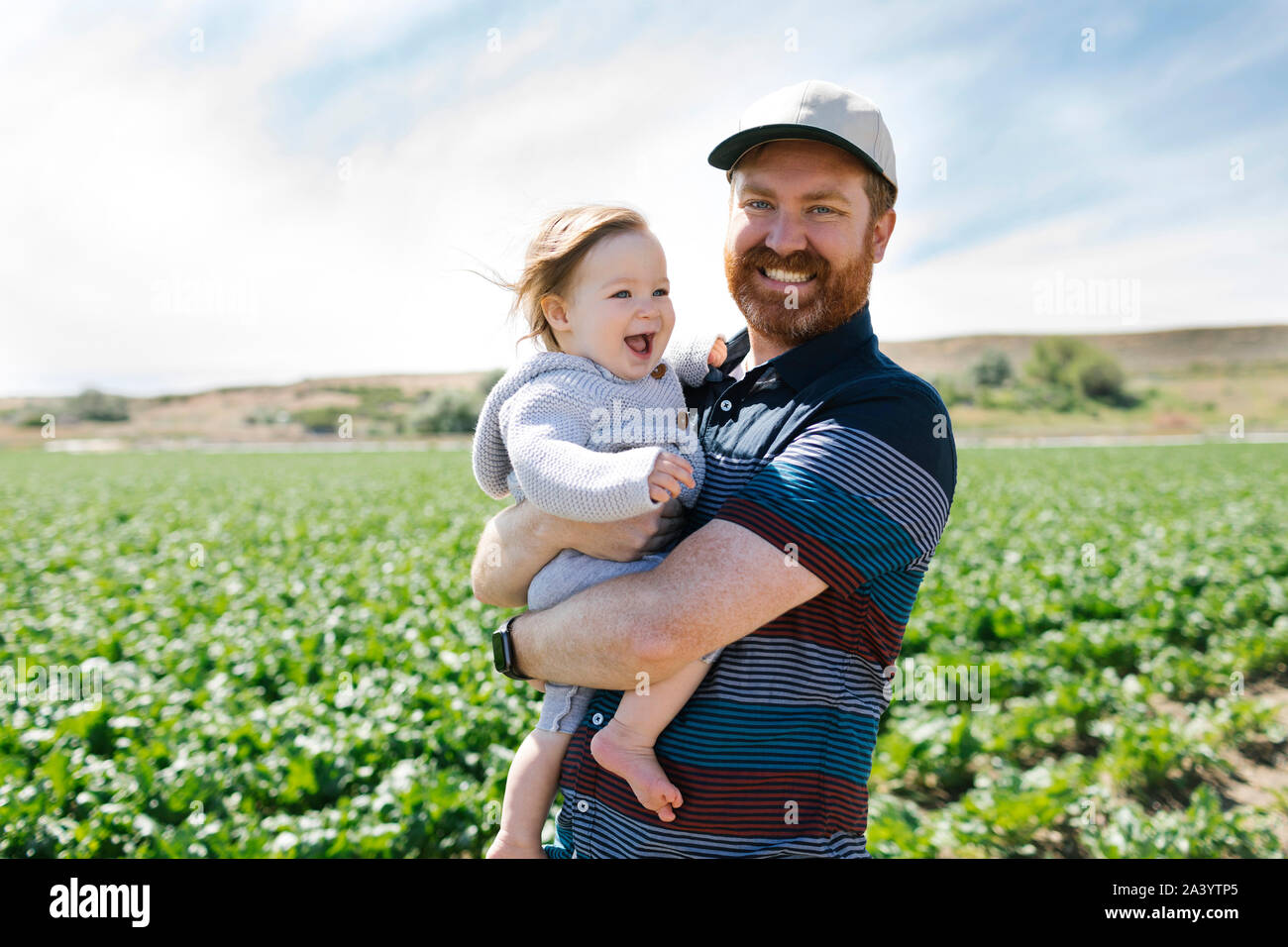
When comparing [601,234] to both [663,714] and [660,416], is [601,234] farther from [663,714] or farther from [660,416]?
[663,714]

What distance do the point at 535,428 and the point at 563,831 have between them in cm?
93

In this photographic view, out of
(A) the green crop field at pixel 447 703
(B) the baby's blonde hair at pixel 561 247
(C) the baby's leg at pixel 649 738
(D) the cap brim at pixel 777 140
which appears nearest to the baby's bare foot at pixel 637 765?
(C) the baby's leg at pixel 649 738

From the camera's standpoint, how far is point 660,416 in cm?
202

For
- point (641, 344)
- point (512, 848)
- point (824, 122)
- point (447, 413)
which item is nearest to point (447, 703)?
point (512, 848)

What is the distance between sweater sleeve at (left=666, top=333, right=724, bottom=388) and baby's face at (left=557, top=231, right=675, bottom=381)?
0.19 metres

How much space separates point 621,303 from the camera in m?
2.02

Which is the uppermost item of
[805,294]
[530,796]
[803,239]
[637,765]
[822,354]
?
[803,239]

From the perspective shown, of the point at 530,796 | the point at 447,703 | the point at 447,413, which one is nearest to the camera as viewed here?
the point at 530,796

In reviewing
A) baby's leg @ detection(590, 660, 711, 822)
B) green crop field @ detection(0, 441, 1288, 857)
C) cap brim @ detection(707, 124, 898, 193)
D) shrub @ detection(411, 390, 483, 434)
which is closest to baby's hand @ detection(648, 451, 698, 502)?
baby's leg @ detection(590, 660, 711, 822)

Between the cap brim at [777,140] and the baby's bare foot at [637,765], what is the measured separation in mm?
1319

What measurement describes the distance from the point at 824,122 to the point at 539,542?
1.12 meters

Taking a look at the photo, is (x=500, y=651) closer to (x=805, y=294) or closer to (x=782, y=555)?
(x=782, y=555)

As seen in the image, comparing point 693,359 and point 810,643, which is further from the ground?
point 693,359
